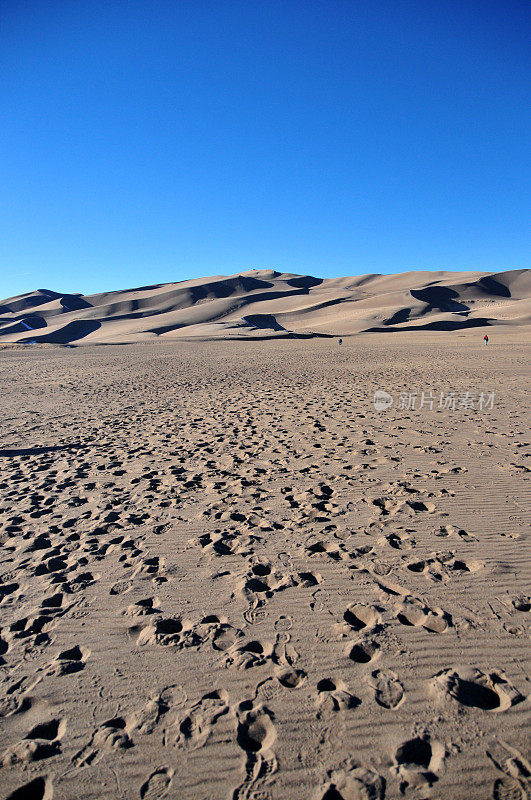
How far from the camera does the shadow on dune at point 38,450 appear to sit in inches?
299

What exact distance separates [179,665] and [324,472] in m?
3.67

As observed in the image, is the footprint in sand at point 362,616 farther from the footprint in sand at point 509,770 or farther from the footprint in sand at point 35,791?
the footprint in sand at point 35,791

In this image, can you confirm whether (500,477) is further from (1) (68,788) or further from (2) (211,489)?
(1) (68,788)

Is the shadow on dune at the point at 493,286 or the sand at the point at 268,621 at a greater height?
the shadow on dune at the point at 493,286

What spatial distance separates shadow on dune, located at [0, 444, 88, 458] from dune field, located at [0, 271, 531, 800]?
0.05 metres

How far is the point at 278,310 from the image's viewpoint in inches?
3258

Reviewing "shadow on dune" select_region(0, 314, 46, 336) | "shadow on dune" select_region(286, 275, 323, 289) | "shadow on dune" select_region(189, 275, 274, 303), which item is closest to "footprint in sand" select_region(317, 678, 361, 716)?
"shadow on dune" select_region(0, 314, 46, 336)

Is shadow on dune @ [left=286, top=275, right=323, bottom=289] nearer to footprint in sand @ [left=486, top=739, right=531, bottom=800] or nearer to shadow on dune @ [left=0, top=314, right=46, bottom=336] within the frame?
shadow on dune @ [left=0, top=314, right=46, bottom=336]

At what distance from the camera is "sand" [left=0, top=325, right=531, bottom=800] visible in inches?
83.2

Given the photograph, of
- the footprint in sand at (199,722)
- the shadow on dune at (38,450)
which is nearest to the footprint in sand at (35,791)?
the footprint in sand at (199,722)

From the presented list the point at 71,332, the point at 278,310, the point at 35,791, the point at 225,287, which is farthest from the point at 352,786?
the point at 225,287

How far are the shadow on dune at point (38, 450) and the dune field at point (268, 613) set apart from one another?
49mm

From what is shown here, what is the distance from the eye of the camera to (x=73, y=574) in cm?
376

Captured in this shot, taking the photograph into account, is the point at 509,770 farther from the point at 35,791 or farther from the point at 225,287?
the point at 225,287
